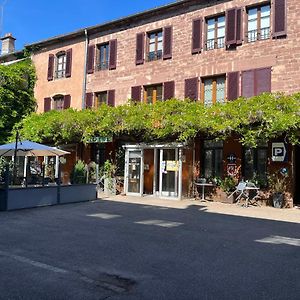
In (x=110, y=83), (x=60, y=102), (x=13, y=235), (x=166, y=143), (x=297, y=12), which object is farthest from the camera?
(x=60, y=102)

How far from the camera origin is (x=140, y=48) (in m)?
19.5

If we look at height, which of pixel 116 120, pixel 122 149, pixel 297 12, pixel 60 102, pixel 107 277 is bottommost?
pixel 107 277

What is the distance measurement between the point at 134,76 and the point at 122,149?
3.66 metres

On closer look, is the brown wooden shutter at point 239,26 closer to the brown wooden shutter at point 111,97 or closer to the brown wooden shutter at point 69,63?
the brown wooden shutter at point 111,97

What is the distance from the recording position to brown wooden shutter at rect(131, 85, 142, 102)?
19.2m

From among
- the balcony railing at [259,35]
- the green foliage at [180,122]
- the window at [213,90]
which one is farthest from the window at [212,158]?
Answer: the balcony railing at [259,35]

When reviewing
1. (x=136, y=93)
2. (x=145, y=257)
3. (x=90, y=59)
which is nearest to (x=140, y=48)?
(x=136, y=93)

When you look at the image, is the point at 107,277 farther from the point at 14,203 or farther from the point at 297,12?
the point at 297,12

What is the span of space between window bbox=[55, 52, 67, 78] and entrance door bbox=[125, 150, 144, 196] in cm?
766

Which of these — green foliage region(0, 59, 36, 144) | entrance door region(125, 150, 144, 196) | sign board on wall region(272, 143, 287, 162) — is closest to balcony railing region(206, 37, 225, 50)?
sign board on wall region(272, 143, 287, 162)

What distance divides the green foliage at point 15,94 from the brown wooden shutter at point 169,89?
9.12m

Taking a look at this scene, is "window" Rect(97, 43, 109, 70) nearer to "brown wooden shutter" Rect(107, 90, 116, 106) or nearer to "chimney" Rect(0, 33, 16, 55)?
"brown wooden shutter" Rect(107, 90, 116, 106)

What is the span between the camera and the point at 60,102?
2266 cm

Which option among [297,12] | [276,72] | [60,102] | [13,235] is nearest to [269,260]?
[13,235]
